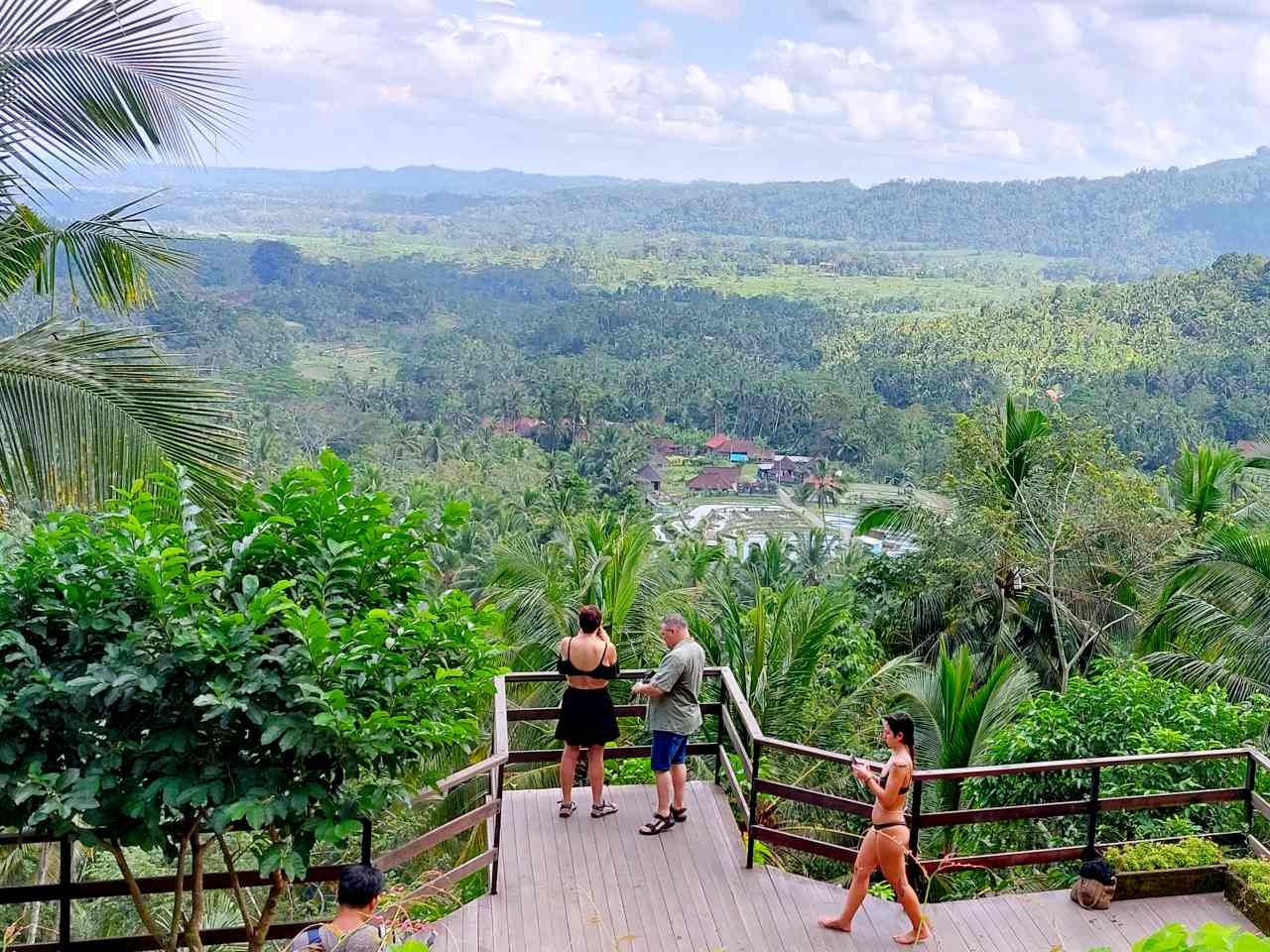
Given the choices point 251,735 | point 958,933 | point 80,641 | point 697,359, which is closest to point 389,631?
point 251,735

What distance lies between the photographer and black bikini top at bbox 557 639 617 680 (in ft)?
20.8

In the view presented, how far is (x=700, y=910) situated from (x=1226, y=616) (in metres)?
6.97

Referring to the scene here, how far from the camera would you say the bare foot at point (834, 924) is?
5.59 metres

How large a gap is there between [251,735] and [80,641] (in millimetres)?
709

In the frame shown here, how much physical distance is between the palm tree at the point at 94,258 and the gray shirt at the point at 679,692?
2.48m

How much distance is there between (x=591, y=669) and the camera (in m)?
6.34

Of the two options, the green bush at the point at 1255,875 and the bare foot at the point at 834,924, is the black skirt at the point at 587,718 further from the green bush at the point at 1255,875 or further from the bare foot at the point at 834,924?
the green bush at the point at 1255,875

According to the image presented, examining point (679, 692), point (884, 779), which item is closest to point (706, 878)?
point (679, 692)

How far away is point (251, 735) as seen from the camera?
14.8 feet

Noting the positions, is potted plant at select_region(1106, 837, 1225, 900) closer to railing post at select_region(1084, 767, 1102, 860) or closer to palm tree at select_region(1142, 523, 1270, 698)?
railing post at select_region(1084, 767, 1102, 860)

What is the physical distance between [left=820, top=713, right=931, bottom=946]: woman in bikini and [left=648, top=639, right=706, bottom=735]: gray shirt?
1.11m

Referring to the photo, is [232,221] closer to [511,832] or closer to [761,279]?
[761,279]

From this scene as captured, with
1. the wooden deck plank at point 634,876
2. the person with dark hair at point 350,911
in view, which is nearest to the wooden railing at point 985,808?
the wooden deck plank at point 634,876

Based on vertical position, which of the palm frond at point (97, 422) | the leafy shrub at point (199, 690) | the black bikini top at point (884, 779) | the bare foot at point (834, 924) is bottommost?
the bare foot at point (834, 924)
